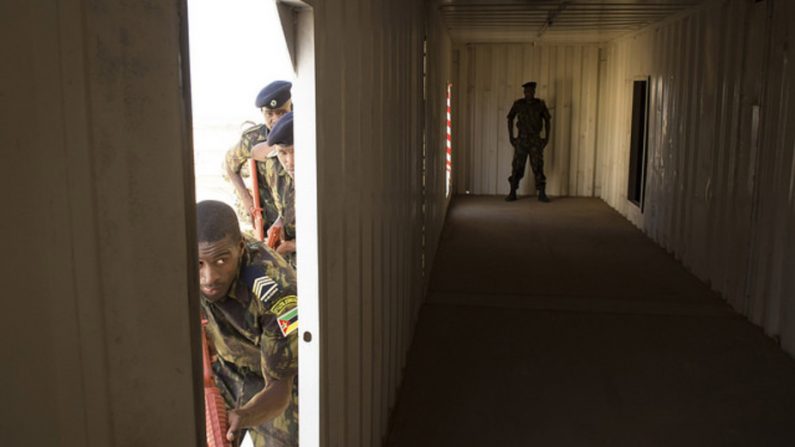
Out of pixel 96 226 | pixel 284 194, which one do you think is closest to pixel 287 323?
pixel 284 194

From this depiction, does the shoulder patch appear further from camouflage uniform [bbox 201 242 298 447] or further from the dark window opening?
the dark window opening

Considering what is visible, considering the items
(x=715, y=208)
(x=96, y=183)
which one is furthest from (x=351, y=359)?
(x=715, y=208)

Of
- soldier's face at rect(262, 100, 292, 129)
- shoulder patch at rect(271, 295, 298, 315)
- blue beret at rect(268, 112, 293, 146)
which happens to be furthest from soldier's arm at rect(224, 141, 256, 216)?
shoulder patch at rect(271, 295, 298, 315)

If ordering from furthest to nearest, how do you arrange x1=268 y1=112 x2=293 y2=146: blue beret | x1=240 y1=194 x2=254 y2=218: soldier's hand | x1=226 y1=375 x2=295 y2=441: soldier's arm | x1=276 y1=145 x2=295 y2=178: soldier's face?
x1=240 y1=194 x2=254 y2=218: soldier's hand, x1=276 y1=145 x2=295 y2=178: soldier's face, x1=268 y1=112 x2=293 y2=146: blue beret, x1=226 y1=375 x2=295 y2=441: soldier's arm

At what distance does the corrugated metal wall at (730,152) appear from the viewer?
581cm

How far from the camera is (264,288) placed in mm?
3287

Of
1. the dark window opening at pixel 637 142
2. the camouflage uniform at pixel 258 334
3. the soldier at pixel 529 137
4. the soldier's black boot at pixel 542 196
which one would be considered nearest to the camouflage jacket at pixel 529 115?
the soldier at pixel 529 137

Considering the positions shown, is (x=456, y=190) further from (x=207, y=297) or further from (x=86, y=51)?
(x=86, y=51)

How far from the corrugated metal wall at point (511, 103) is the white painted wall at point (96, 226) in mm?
13733

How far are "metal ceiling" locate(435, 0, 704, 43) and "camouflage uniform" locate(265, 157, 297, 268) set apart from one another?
4.09 meters

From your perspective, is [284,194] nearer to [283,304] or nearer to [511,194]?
[283,304]

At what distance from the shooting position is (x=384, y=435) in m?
4.11

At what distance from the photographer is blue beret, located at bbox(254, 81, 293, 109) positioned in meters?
4.63

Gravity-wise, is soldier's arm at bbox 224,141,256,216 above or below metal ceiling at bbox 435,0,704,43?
below
